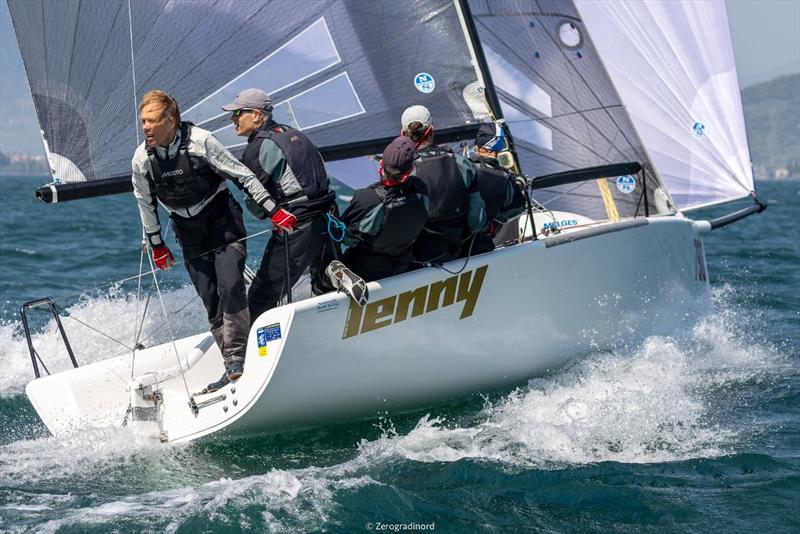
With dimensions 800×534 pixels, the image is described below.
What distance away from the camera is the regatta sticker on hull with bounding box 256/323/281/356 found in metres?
3.95

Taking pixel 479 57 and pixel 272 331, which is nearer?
pixel 272 331

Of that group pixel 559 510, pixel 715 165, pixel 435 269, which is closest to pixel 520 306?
pixel 435 269

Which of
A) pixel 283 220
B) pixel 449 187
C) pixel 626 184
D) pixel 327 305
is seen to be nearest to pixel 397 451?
pixel 327 305

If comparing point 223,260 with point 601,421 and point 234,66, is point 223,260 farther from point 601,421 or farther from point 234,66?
point 601,421

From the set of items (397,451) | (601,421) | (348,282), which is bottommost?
(601,421)

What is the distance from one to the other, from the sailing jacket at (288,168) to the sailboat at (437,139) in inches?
16.5

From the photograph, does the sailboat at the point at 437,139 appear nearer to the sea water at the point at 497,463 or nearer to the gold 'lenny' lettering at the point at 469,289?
the gold 'lenny' lettering at the point at 469,289

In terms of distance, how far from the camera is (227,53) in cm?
536

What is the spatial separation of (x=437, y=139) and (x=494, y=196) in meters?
0.92

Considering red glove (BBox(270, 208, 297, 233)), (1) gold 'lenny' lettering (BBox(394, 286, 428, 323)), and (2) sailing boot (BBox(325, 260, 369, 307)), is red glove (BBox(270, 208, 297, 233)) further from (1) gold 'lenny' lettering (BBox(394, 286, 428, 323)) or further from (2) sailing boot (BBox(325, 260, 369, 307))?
(1) gold 'lenny' lettering (BBox(394, 286, 428, 323))

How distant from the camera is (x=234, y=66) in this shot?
5.38 meters

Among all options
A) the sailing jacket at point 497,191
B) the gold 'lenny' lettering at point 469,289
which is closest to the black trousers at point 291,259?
the gold 'lenny' lettering at point 469,289

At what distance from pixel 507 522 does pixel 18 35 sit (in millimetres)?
3624

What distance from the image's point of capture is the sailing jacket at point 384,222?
413cm
